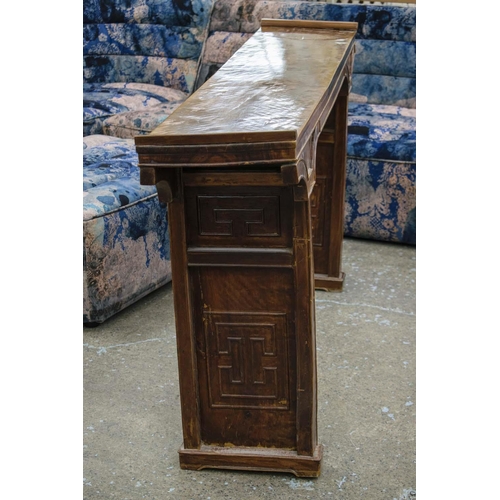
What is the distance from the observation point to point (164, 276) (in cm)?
327

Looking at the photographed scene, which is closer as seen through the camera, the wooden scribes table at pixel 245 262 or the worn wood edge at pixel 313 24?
the wooden scribes table at pixel 245 262

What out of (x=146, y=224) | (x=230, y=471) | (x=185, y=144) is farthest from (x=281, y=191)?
(x=146, y=224)

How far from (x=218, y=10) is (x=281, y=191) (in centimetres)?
303

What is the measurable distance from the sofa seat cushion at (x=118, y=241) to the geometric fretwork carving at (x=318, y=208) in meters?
0.65

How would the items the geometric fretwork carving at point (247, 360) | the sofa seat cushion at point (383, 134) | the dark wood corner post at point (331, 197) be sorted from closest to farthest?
1. the geometric fretwork carving at point (247, 360)
2. the dark wood corner post at point (331, 197)
3. the sofa seat cushion at point (383, 134)

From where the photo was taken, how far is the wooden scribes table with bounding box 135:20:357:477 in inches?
67.6

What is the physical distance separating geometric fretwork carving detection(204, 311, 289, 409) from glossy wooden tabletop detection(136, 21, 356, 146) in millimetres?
515

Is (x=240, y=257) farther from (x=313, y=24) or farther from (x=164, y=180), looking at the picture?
(x=313, y=24)

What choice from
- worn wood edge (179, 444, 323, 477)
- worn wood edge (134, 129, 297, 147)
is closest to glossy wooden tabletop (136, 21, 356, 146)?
worn wood edge (134, 129, 297, 147)

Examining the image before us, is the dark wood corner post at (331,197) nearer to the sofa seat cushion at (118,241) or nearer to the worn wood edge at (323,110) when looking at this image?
the worn wood edge at (323,110)

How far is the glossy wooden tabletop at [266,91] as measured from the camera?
1700 mm

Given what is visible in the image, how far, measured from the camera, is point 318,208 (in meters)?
3.24

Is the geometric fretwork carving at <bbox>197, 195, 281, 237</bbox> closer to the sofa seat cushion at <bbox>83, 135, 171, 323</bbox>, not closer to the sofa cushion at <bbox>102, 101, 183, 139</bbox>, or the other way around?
the sofa seat cushion at <bbox>83, 135, 171, 323</bbox>

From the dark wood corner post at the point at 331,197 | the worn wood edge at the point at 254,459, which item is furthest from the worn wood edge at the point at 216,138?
the dark wood corner post at the point at 331,197
